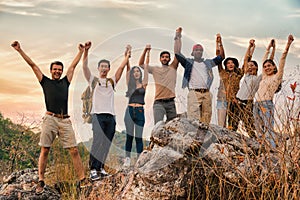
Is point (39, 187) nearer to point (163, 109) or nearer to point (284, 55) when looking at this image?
point (163, 109)

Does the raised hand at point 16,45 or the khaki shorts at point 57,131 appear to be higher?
the raised hand at point 16,45

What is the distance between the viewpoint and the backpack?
25.9 ft

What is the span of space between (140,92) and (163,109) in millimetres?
484

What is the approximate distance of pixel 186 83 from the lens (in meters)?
8.06

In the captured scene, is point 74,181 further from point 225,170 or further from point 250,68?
point 250,68

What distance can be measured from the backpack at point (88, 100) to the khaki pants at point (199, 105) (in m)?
1.26

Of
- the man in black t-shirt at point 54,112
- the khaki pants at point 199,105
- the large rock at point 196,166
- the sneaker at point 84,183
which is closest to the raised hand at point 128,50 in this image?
the man in black t-shirt at point 54,112

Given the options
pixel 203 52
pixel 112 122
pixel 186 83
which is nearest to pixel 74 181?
pixel 112 122

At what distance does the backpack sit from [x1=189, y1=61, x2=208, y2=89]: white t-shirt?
127 centimetres

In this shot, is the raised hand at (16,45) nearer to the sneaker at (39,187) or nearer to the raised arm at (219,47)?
the sneaker at (39,187)

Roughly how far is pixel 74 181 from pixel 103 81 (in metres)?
1.67

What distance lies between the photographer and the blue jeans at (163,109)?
8.12 metres

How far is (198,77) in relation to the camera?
8078mm

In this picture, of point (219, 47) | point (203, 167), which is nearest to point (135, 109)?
point (219, 47)
